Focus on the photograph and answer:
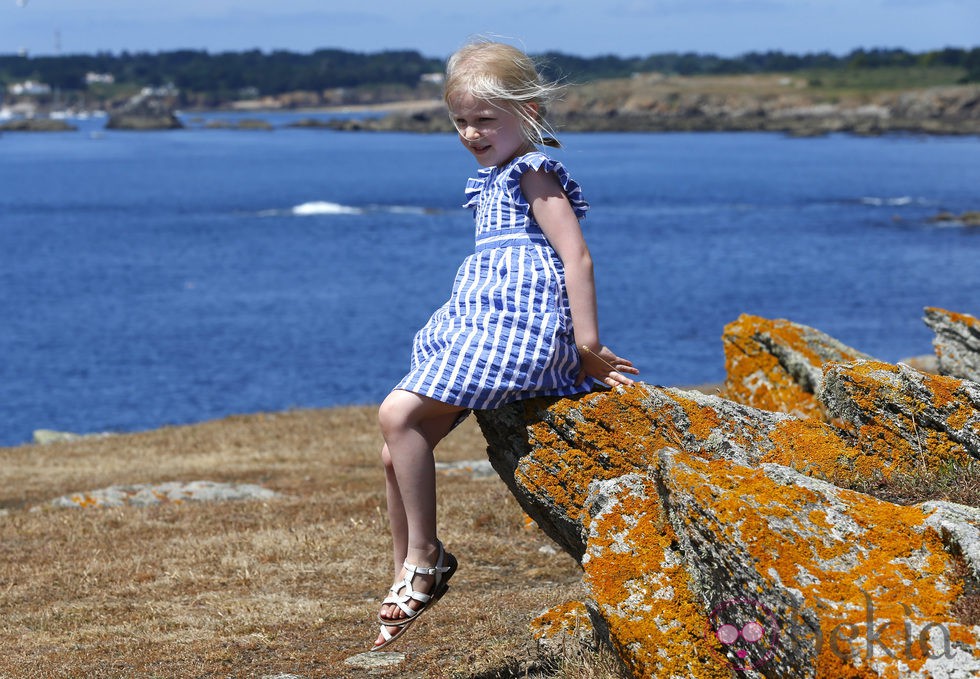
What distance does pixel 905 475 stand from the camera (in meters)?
6.84

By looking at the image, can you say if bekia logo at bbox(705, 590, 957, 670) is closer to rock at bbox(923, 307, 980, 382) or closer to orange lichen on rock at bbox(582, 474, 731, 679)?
orange lichen on rock at bbox(582, 474, 731, 679)

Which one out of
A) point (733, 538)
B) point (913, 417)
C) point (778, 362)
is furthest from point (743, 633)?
point (778, 362)

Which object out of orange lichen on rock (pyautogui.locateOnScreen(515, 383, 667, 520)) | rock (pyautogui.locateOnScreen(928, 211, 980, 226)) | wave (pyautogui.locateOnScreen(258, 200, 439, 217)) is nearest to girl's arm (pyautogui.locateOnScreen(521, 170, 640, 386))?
orange lichen on rock (pyautogui.locateOnScreen(515, 383, 667, 520))

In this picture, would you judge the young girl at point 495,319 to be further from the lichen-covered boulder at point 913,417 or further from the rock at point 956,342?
the rock at point 956,342

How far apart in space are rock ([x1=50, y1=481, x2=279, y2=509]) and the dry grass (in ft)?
1.43

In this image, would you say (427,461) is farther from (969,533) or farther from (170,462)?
(170,462)

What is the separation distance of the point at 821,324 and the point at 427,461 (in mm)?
46217

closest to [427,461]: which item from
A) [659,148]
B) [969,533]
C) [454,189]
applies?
[969,533]

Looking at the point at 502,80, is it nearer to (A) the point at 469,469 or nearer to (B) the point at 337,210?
(A) the point at 469,469

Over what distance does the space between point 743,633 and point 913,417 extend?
2.66 metres

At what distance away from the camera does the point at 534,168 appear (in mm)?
6547

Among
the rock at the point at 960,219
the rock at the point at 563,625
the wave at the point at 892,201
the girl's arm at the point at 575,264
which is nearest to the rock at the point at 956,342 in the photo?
the rock at the point at 563,625

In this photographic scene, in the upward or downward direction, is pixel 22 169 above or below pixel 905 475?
below

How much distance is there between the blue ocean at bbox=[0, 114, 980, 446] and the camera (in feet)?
139
